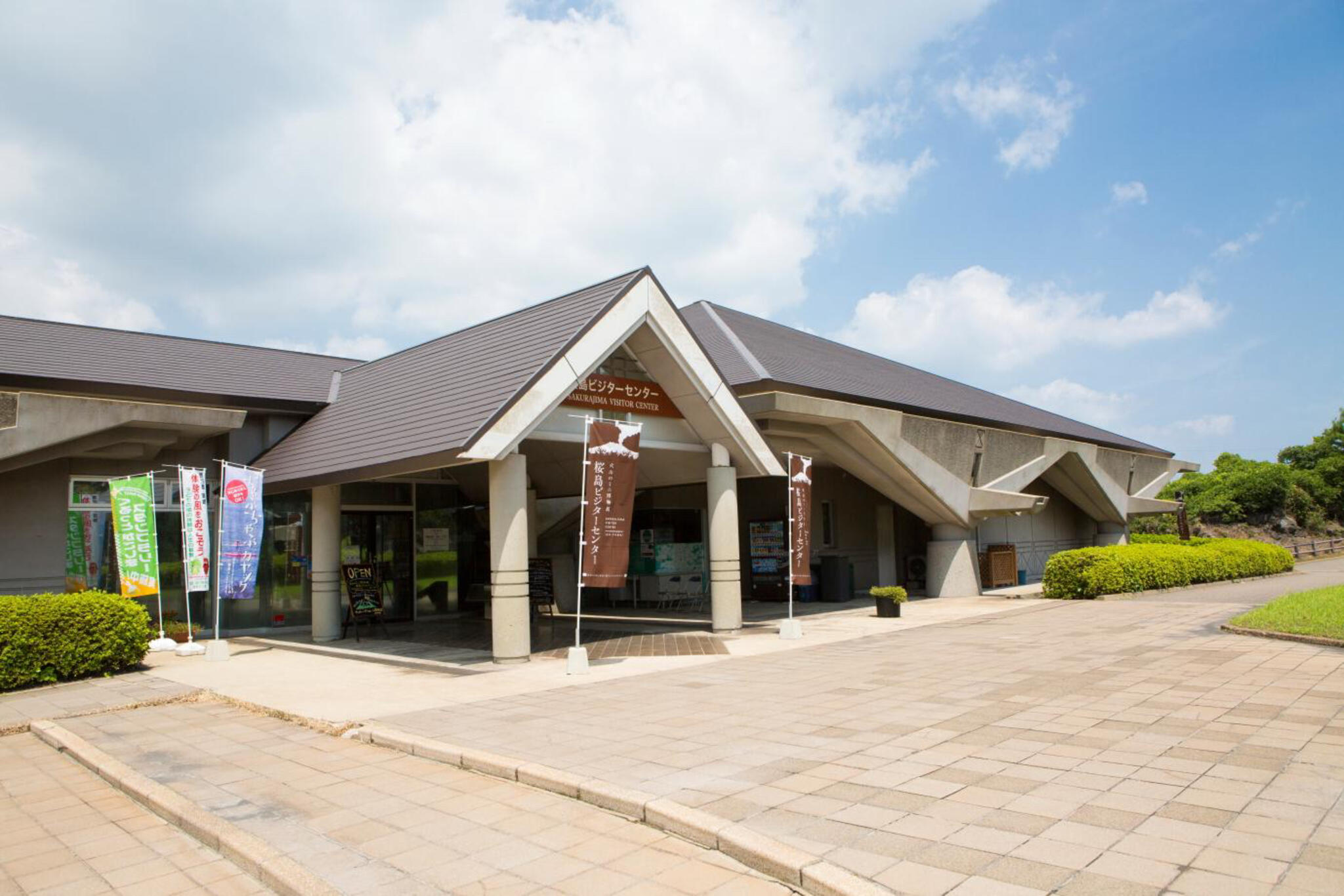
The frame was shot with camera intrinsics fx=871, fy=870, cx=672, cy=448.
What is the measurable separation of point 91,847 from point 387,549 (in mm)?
13446

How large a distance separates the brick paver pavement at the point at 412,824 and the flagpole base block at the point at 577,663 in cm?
363

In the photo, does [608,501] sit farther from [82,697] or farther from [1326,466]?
[1326,466]

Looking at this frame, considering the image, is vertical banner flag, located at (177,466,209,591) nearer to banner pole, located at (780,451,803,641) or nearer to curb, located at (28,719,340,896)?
curb, located at (28,719,340,896)

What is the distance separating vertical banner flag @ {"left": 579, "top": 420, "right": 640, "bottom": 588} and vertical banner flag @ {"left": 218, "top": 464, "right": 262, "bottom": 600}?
601 centimetres

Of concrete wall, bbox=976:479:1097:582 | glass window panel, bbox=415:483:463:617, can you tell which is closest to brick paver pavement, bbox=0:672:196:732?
glass window panel, bbox=415:483:463:617

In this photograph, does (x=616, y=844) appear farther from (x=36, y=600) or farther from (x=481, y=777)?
(x=36, y=600)

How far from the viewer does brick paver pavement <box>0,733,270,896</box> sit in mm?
4910

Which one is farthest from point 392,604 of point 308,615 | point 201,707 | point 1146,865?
point 1146,865

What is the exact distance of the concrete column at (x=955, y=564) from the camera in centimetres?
2184

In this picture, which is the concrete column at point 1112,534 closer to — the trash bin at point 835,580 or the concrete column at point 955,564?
the concrete column at point 955,564

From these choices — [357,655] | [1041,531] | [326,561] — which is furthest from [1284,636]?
[1041,531]

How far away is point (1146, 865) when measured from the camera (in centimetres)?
432

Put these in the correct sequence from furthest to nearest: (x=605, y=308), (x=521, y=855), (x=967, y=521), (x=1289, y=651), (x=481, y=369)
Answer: (x=967, y=521) < (x=481, y=369) < (x=605, y=308) < (x=1289, y=651) < (x=521, y=855)

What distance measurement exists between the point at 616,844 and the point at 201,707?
6.90 metres
